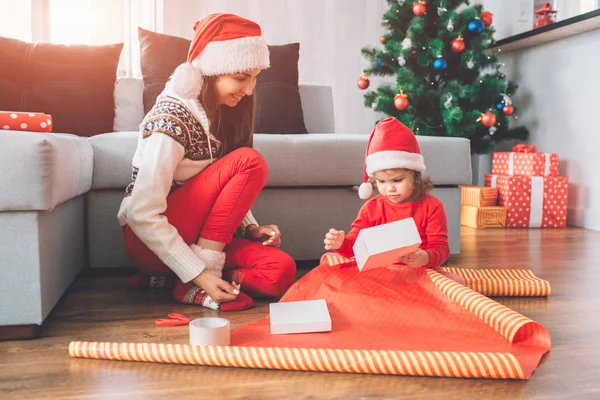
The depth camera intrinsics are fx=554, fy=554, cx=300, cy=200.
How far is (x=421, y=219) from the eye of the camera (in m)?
1.42

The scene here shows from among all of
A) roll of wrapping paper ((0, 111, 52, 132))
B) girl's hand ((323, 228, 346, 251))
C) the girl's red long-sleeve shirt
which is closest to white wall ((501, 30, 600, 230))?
the girl's red long-sleeve shirt

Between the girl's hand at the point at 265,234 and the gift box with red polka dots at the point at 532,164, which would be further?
the gift box with red polka dots at the point at 532,164

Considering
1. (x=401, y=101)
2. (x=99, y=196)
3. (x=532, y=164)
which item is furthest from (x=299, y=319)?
(x=532, y=164)

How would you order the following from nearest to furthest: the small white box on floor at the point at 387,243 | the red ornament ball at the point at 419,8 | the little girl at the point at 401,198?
the small white box on floor at the point at 387,243, the little girl at the point at 401,198, the red ornament ball at the point at 419,8

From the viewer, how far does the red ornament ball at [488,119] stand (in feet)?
9.22

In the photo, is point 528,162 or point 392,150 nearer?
point 392,150

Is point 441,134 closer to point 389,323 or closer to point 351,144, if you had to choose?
point 351,144

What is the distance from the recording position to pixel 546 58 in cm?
309

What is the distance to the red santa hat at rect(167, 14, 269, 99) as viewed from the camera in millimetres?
1277

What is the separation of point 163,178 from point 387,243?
52 cm

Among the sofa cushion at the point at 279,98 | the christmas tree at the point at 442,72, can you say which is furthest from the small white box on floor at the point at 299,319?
the christmas tree at the point at 442,72

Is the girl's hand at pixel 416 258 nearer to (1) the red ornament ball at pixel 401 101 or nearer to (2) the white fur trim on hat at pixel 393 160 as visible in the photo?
(2) the white fur trim on hat at pixel 393 160

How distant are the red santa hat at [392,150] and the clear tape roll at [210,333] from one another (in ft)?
Result: 1.97

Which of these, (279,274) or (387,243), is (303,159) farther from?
(387,243)
